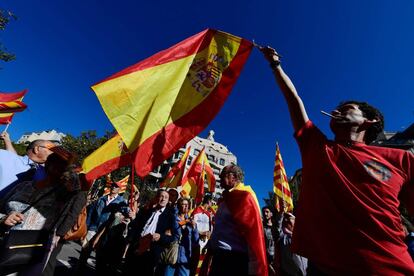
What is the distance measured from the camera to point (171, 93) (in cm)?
328

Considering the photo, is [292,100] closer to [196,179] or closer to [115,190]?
[115,190]

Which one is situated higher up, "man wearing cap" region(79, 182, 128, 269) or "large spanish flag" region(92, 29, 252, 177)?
"large spanish flag" region(92, 29, 252, 177)

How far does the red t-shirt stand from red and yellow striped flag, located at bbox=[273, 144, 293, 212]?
6149mm

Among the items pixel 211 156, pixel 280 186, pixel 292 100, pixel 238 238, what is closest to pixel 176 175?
pixel 280 186

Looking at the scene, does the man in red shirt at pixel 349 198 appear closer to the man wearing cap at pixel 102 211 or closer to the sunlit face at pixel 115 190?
the man wearing cap at pixel 102 211

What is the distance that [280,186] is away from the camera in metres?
7.71

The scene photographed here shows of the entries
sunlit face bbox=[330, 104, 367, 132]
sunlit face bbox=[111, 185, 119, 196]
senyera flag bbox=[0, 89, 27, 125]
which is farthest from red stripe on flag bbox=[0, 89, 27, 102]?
sunlit face bbox=[330, 104, 367, 132]

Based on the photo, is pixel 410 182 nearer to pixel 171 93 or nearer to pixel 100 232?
pixel 171 93

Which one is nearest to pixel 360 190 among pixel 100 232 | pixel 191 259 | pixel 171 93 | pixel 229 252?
pixel 229 252

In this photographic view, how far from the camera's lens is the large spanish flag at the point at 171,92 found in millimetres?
2934

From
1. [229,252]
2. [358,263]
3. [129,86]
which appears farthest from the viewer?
[129,86]

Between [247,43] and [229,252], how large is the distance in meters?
2.79

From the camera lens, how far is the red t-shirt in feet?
3.93

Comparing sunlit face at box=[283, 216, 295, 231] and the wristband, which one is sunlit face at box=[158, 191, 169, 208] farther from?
the wristband
